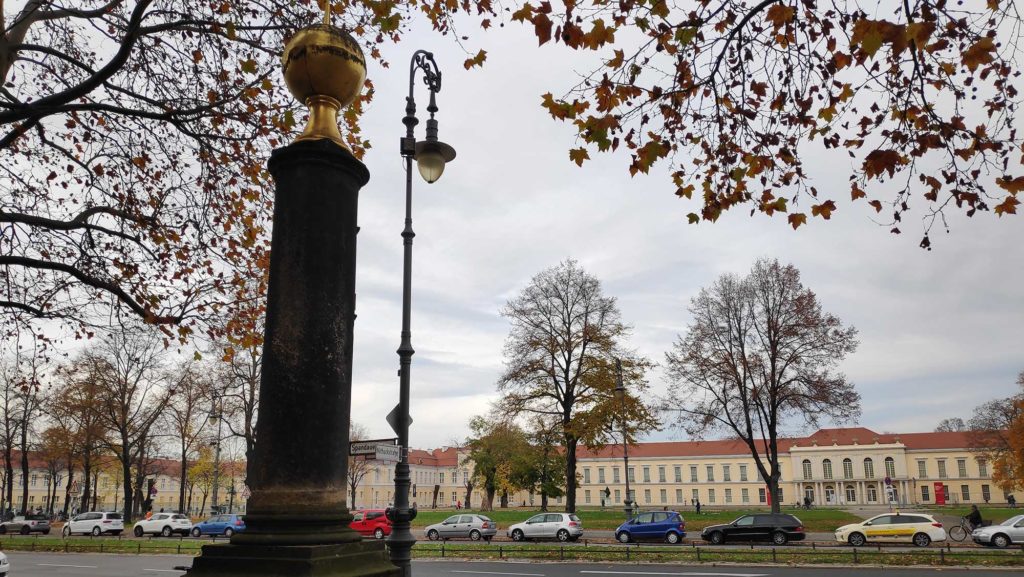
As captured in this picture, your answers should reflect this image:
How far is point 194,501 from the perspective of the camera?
118 metres

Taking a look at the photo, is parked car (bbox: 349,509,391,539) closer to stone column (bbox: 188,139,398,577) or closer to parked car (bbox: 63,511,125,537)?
parked car (bbox: 63,511,125,537)

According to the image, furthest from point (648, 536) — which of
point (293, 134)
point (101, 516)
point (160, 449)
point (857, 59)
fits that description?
point (160, 449)

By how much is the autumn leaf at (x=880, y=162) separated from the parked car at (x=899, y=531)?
2354 centimetres

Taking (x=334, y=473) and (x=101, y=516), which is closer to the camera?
(x=334, y=473)

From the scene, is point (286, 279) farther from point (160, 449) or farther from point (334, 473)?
point (160, 449)

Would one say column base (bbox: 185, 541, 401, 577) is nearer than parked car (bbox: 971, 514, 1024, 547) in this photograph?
Yes

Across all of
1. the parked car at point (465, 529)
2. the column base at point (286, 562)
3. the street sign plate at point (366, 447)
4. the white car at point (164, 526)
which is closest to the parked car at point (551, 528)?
the parked car at point (465, 529)

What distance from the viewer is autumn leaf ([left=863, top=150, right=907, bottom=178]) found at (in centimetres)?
611

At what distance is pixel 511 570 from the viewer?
20578mm

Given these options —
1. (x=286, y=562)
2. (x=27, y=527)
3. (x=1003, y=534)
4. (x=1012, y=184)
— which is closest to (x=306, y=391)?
Answer: (x=286, y=562)

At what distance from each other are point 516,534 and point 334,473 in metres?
30.0

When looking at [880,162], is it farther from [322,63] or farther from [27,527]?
[27,527]

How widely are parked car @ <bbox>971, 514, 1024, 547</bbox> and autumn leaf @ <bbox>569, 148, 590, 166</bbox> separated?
2689 centimetres

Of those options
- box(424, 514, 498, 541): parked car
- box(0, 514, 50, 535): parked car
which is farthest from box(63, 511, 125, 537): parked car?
box(424, 514, 498, 541): parked car
